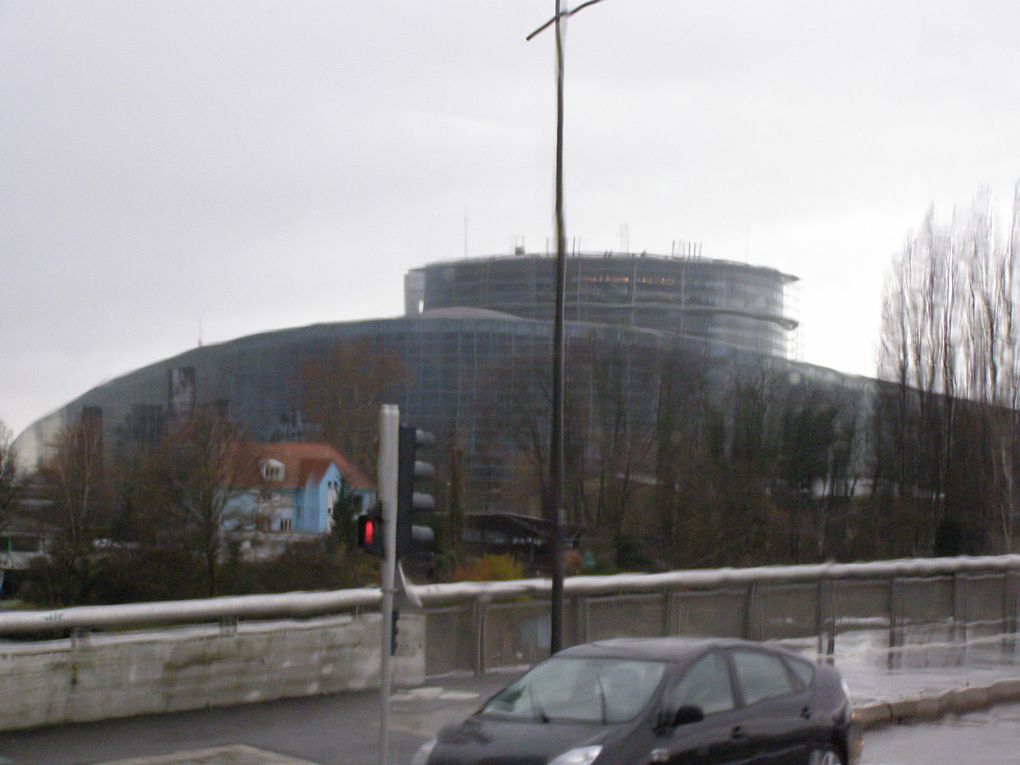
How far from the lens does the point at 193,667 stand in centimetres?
1437

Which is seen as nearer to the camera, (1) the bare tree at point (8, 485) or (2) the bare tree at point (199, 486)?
(2) the bare tree at point (199, 486)

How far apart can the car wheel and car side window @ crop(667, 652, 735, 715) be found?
39.2 inches

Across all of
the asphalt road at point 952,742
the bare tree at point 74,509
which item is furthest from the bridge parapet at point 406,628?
the bare tree at point 74,509

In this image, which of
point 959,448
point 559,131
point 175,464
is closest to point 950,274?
point 959,448

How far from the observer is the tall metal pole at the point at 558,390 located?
16.5m

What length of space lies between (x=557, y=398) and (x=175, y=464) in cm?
4283

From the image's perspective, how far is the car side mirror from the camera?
9.03 m

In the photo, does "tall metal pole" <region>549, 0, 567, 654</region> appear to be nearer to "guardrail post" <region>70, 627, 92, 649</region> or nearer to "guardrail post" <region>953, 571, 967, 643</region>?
"guardrail post" <region>70, 627, 92, 649</region>

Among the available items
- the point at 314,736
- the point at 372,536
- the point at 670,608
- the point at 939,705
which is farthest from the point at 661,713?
the point at 670,608

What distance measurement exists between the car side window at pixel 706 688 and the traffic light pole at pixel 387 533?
2230mm

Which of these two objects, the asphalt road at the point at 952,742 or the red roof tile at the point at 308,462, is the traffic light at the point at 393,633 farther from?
the red roof tile at the point at 308,462

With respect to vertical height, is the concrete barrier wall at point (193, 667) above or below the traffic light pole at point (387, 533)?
below

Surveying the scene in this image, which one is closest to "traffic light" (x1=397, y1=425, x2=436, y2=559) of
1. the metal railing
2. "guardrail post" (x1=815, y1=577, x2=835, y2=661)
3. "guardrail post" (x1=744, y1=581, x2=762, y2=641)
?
the metal railing

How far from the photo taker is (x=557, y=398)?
16828 mm
